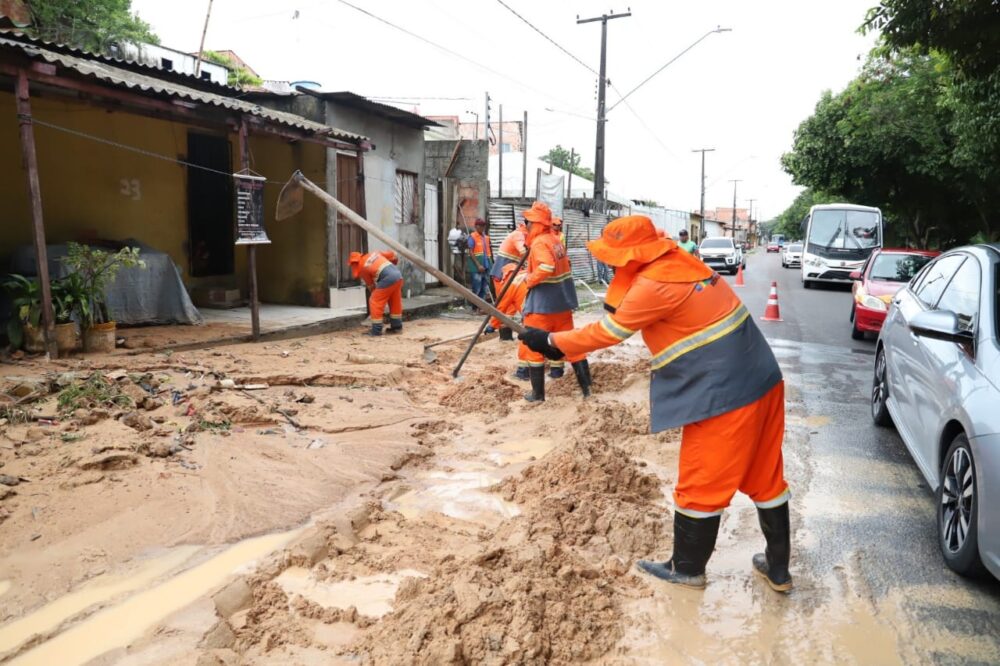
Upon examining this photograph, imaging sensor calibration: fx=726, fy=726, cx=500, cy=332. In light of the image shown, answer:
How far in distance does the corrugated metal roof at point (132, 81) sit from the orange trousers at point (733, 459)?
629cm

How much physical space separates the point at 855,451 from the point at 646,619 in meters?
3.00

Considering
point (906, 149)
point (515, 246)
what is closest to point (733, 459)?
point (515, 246)

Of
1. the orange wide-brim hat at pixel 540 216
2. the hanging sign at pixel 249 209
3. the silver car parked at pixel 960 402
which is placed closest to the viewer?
the silver car parked at pixel 960 402

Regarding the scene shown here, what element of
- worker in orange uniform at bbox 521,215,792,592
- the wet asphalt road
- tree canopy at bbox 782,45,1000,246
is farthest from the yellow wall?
tree canopy at bbox 782,45,1000,246

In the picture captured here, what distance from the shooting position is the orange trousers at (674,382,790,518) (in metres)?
3.02

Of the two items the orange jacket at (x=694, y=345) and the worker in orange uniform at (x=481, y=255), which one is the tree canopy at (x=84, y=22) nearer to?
the worker in orange uniform at (x=481, y=255)

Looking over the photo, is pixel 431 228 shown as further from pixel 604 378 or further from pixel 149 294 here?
pixel 604 378

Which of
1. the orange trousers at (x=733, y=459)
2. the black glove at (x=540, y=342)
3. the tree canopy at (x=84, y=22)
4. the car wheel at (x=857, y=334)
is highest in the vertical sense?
the tree canopy at (x=84, y=22)

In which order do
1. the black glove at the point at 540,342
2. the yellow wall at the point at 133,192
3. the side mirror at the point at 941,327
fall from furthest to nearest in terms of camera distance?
the yellow wall at the point at 133,192 → the black glove at the point at 540,342 → the side mirror at the point at 941,327

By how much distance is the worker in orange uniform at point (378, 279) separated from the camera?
32.2 ft

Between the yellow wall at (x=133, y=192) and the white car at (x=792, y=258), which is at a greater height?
the yellow wall at (x=133, y=192)

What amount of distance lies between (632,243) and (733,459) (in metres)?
1.01

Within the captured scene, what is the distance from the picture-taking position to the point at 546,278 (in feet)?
22.2

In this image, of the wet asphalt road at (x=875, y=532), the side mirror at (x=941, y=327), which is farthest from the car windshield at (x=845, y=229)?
the side mirror at (x=941, y=327)
